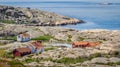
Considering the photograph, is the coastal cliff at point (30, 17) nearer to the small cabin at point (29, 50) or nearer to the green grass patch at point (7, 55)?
the small cabin at point (29, 50)

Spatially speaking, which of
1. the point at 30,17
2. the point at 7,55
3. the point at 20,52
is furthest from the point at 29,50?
the point at 30,17

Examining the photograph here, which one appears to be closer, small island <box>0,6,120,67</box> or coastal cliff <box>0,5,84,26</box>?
small island <box>0,6,120,67</box>

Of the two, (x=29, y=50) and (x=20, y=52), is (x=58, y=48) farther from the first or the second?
(x=20, y=52)

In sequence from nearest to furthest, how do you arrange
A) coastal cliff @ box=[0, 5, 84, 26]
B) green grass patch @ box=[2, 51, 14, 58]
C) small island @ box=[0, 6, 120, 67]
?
small island @ box=[0, 6, 120, 67]
green grass patch @ box=[2, 51, 14, 58]
coastal cliff @ box=[0, 5, 84, 26]

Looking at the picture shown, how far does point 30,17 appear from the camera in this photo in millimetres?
169375

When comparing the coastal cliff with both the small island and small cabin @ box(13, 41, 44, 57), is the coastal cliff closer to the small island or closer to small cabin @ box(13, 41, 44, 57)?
the small island

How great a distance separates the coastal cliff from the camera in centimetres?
15812

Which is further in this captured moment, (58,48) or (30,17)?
(30,17)

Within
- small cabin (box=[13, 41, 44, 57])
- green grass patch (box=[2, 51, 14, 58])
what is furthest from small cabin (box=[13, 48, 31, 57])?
green grass patch (box=[2, 51, 14, 58])

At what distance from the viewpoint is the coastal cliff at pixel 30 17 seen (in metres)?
158

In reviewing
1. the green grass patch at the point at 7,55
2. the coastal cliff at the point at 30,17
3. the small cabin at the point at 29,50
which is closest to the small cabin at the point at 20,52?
the small cabin at the point at 29,50

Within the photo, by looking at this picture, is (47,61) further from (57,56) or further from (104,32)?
(104,32)

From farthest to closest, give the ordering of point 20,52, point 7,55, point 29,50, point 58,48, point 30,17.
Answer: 1. point 30,17
2. point 58,48
3. point 29,50
4. point 20,52
5. point 7,55

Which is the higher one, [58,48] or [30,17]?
[58,48]
